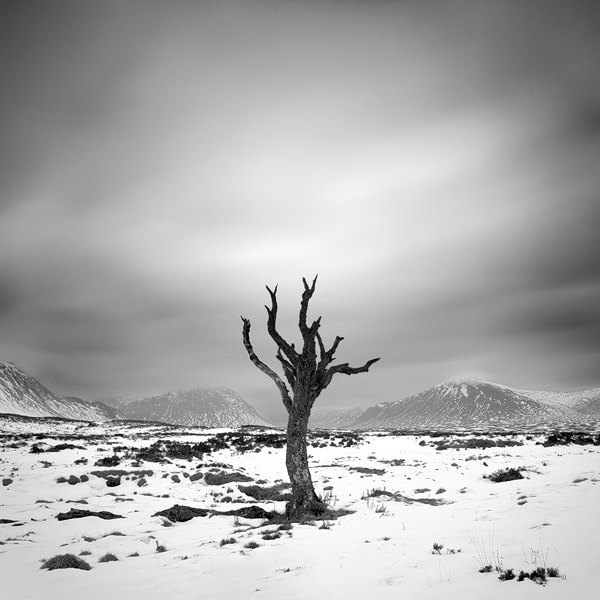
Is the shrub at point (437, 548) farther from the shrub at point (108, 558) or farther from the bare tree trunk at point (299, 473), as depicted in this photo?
the shrub at point (108, 558)

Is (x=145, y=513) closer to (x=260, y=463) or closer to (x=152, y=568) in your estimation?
(x=152, y=568)

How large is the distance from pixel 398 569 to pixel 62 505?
14.3 m

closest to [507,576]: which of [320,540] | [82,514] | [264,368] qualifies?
[320,540]

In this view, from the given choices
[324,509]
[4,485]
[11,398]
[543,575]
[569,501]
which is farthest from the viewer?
[11,398]

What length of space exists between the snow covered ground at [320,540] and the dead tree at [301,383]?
1564 millimetres

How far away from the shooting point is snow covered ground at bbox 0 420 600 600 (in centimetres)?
673

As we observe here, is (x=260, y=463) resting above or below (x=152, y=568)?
below

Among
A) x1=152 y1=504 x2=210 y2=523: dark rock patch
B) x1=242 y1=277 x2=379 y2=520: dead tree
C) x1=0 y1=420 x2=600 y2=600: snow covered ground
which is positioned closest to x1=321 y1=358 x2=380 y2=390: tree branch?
x1=242 y1=277 x2=379 y2=520: dead tree

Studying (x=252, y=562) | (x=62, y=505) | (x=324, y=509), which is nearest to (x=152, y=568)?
(x=252, y=562)

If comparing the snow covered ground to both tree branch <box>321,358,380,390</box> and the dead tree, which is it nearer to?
the dead tree

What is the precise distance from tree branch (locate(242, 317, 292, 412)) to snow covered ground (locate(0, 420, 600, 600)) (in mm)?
4054

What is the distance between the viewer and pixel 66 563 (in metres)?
8.87

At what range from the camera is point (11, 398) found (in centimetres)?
19475

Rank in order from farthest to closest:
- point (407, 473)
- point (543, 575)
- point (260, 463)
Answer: point (260, 463) → point (407, 473) → point (543, 575)
